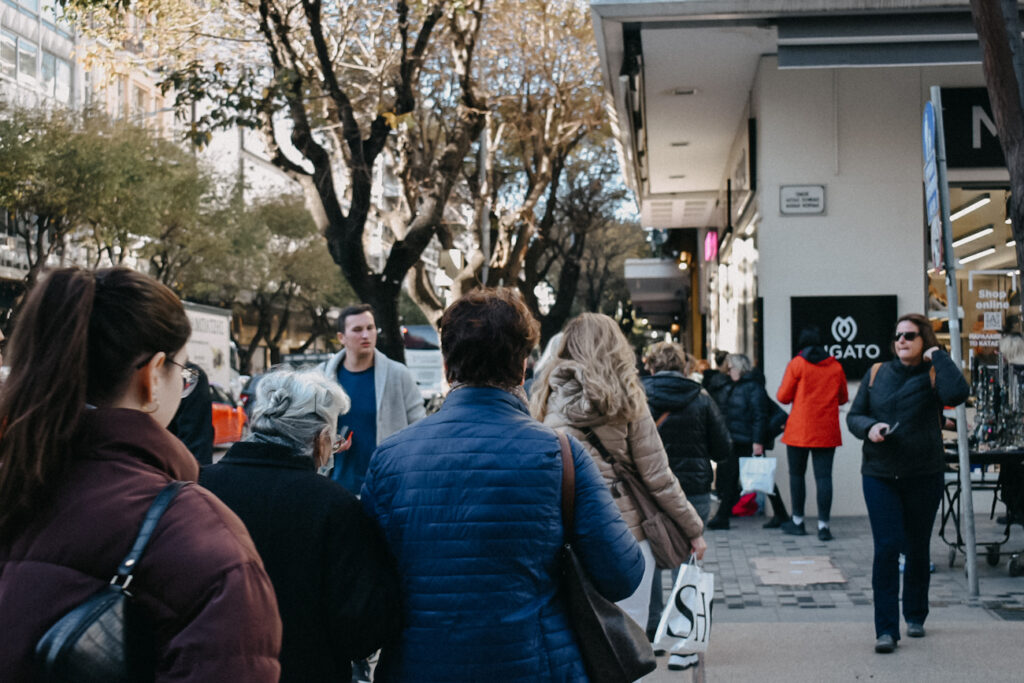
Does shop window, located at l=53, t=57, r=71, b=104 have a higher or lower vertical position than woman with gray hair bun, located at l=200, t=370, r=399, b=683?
higher

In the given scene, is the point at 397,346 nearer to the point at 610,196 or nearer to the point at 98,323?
the point at 98,323

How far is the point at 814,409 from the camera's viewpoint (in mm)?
10758

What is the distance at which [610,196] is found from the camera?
34.3 meters

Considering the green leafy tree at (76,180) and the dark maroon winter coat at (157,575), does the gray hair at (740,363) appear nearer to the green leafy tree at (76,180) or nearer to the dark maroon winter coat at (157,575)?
the dark maroon winter coat at (157,575)

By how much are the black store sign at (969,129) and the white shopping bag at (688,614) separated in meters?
8.49

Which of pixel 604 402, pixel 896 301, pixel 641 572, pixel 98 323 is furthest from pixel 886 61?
pixel 98 323

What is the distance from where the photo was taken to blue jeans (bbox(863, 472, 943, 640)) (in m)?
6.29

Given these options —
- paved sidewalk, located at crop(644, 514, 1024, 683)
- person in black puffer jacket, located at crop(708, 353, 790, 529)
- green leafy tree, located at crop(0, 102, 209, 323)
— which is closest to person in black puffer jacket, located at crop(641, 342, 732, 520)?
paved sidewalk, located at crop(644, 514, 1024, 683)

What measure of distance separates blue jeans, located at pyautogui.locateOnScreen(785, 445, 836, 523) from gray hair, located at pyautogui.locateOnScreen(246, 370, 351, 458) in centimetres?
787

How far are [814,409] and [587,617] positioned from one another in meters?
8.19

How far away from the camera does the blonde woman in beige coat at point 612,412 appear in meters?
4.83

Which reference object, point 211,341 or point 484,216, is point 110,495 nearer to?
point 484,216

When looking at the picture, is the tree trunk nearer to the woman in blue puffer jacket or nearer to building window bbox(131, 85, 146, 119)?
the woman in blue puffer jacket

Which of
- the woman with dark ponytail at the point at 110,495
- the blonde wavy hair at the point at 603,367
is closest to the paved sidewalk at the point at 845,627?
the blonde wavy hair at the point at 603,367
